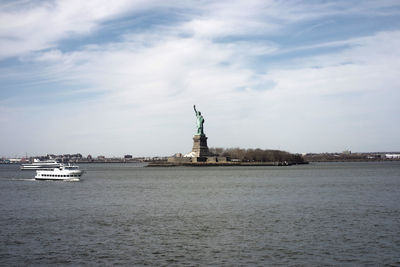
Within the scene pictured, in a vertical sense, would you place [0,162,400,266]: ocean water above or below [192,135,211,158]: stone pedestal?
below

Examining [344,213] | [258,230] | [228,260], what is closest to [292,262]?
[228,260]

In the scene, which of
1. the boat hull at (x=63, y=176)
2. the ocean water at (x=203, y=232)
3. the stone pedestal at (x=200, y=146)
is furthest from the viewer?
the stone pedestal at (x=200, y=146)

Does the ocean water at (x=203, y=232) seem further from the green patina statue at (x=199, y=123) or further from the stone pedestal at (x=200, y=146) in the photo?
the stone pedestal at (x=200, y=146)

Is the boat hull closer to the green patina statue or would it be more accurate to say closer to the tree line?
the green patina statue

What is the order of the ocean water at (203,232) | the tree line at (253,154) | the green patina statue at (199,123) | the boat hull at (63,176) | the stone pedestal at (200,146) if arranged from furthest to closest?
the tree line at (253,154), the stone pedestal at (200,146), the green patina statue at (199,123), the boat hull at (63,176), the ocean water at (203,232)

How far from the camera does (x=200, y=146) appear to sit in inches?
4491

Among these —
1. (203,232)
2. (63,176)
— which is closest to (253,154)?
(63,176)

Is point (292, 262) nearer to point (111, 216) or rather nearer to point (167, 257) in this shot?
point (167, 257)

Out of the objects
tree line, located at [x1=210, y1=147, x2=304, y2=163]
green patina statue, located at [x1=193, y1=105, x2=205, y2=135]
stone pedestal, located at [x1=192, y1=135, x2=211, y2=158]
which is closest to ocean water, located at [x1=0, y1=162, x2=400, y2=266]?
green patina statue, located at [x1=193, y1=105, x2=205, y2=135]

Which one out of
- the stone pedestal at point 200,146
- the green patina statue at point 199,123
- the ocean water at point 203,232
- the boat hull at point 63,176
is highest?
the green patina statue at point 199,123

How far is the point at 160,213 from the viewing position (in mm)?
28625

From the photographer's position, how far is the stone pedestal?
113 metres

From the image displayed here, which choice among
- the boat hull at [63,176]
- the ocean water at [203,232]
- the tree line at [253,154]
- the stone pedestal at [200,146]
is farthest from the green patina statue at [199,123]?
the ocean water at [203,232]

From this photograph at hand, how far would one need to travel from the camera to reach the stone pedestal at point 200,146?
113 metres
